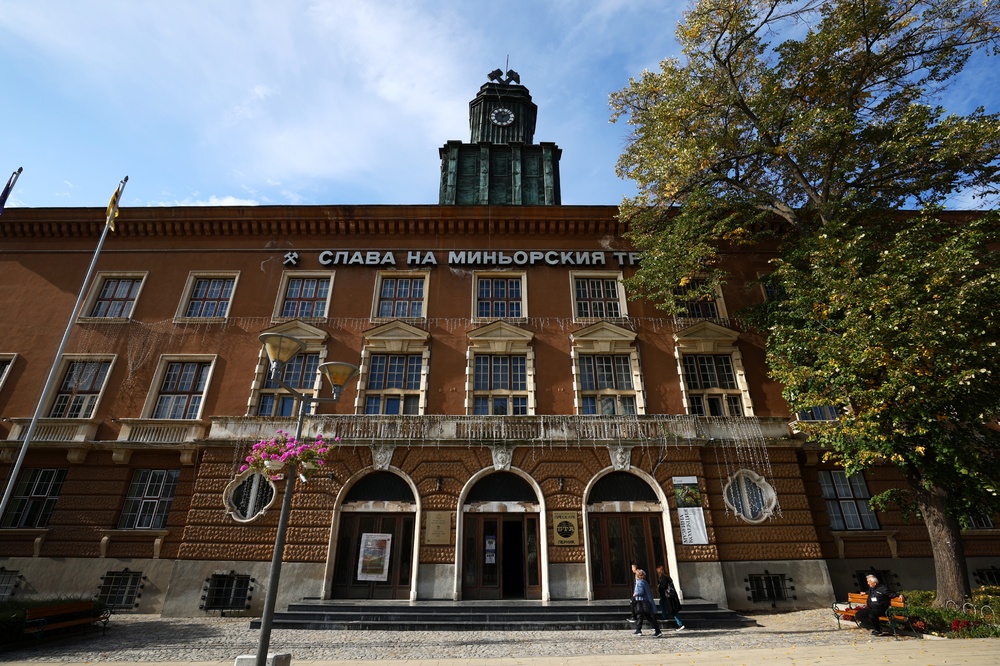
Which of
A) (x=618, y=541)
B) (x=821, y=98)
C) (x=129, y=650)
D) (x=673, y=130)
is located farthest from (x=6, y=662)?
(x=821, y=98)

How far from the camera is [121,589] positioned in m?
16.8

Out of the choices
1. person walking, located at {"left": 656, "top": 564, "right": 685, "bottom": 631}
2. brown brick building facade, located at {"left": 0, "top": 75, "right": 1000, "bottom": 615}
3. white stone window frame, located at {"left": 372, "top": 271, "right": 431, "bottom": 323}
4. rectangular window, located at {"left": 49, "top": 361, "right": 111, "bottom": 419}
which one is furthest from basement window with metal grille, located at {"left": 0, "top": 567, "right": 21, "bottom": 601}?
person walking, located at {"left": 656, "top": 564, "right": 685, "bottom": 631}

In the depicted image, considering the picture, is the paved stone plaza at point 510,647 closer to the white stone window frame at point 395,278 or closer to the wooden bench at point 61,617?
the wooden bench at point 61,617

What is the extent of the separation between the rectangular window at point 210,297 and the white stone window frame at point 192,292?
0.19 feet

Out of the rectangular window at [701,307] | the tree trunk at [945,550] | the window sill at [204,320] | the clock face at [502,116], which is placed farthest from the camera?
the clock face at [502,116]

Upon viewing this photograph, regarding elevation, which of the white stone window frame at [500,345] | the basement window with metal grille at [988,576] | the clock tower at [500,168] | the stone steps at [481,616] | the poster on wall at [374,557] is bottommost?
the stone steps at [481,616]

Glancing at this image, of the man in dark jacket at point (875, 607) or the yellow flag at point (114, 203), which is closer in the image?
the man in dark jacket at point (875, 607)

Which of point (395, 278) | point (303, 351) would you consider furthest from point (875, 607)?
point (303, 351)

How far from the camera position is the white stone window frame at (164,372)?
1950 centimetres

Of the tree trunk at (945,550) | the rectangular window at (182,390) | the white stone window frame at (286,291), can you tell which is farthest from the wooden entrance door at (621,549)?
the rectangular window at (182,390)

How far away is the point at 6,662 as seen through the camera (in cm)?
1026

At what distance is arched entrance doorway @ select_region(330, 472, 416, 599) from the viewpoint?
16.3 metres

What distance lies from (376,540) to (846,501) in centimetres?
1719

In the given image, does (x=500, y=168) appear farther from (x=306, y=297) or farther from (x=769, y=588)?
(x=769, y=588)
